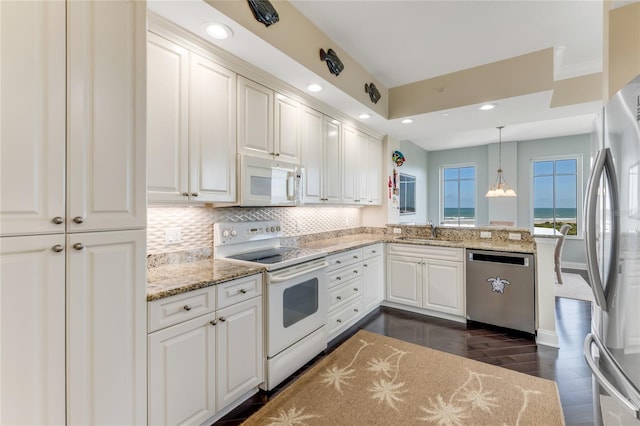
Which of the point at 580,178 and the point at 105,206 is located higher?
the point at 580,178

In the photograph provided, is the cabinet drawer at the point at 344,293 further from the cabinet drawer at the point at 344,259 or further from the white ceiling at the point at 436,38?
the white ceiling at the point at 436,38

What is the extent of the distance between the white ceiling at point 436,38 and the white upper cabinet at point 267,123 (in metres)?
0.20

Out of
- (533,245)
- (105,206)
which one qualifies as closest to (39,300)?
(105,206)

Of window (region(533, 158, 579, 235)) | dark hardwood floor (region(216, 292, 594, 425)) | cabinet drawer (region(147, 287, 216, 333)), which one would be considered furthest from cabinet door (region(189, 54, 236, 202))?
window (region(533, 158, 579, 235))

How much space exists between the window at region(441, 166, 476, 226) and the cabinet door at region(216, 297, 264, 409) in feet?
24.6

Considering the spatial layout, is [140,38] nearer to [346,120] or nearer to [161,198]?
[161,198]

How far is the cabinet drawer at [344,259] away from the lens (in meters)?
2.92

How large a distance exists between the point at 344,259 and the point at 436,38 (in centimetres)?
237

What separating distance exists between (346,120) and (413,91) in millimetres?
916

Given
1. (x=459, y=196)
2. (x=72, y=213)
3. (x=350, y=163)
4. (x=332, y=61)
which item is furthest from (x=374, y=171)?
(x=459, y=196)

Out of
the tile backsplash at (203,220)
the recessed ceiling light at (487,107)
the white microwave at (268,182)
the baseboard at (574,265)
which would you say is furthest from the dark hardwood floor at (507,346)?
the baseboard at (574,265)

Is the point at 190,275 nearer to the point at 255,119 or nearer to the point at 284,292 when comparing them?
the point at 284,292

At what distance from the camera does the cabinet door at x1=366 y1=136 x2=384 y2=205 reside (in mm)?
4293

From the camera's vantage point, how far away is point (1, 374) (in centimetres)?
100
